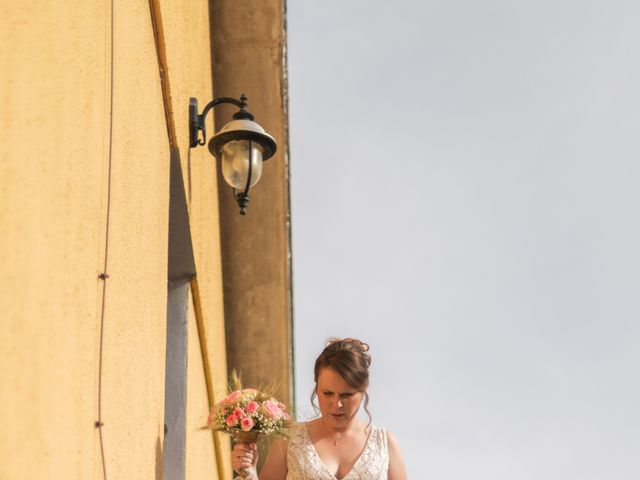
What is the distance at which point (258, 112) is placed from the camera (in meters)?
7.98

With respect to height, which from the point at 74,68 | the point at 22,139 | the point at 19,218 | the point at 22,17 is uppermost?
the point at 74,68

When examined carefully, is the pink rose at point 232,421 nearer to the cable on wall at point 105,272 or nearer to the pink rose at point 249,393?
the pink rose at point 249,393

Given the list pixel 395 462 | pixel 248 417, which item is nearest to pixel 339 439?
pixel 395 462

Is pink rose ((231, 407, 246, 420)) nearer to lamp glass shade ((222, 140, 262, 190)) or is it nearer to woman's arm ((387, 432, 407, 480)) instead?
woman's arm ((387, 432, 407, 480))

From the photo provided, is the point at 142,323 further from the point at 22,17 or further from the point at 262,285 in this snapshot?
the point at 262,285

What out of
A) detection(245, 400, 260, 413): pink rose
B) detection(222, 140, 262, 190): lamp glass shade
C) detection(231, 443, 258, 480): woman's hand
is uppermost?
detection(222, 140, 262, 190): lamp glass shade

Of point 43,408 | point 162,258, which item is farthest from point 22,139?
point 162,258

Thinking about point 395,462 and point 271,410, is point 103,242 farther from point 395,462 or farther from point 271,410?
point 395,462

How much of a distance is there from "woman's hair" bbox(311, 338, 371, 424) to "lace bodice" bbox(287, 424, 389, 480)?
23 cm

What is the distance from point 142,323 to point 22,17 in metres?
1.92

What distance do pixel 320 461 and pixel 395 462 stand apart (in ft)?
1.44

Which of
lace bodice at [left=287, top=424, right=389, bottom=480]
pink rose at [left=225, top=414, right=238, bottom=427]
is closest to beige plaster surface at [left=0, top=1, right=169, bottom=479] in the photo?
pink rose at [left=225, top=414, right=238, bottom=427]

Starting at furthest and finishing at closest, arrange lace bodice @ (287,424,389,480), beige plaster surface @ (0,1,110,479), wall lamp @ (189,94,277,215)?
wall lamp @ (189,94,277,215) → lace bodice @ (287,424,389,480) → beige plaster surface @ (0,1,110,479)

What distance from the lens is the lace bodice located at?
4.61m
